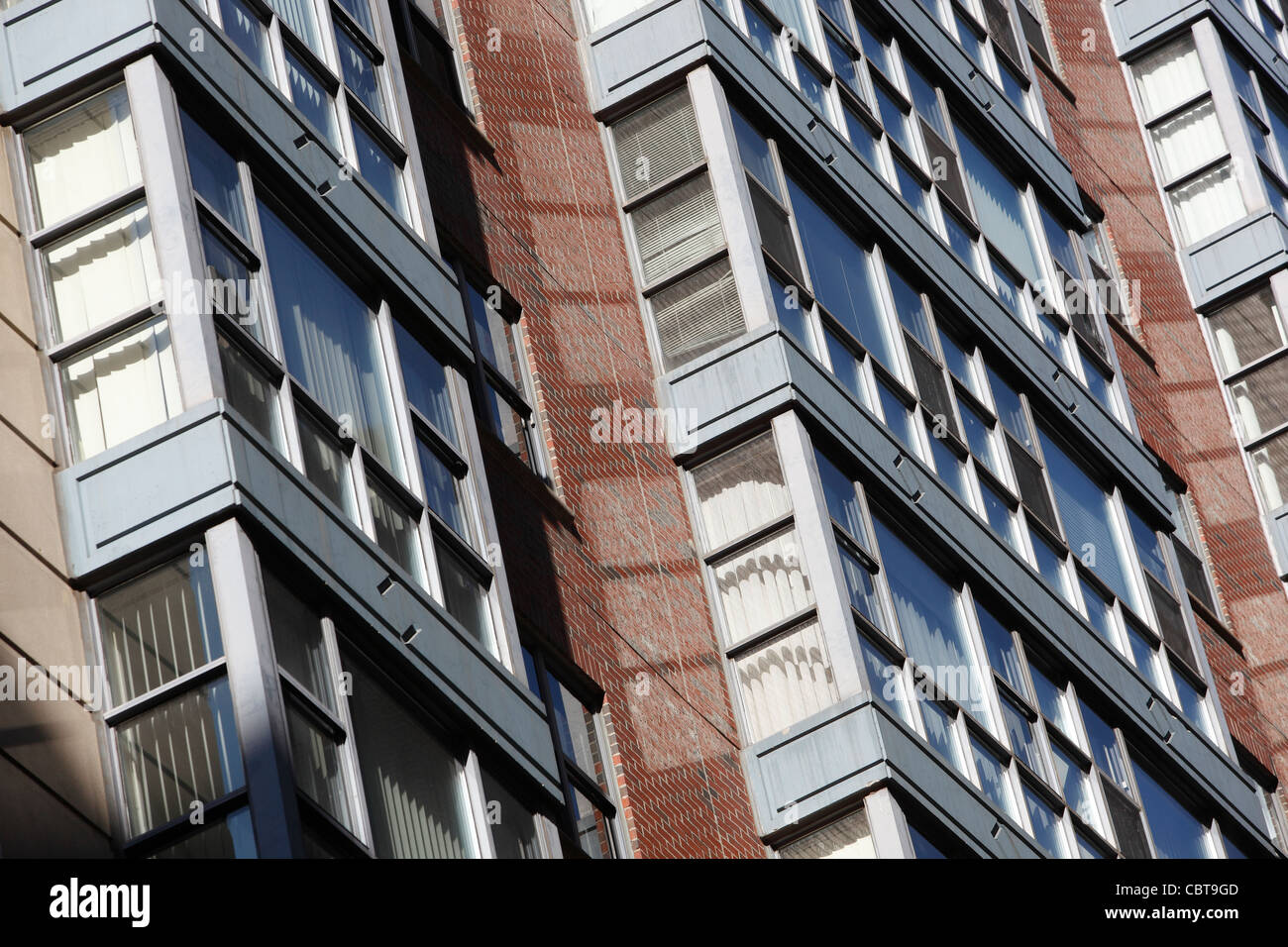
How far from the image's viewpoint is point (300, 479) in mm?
12547

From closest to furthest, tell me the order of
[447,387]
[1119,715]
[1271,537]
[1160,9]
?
1. [447,387]
2. [1119,715]
3. [1271,537]
4. [1160,9]

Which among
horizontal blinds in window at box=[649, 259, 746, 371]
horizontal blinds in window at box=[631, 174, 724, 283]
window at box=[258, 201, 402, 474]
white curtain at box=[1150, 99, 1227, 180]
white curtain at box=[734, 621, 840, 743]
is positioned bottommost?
white curtain at box=[734, 621, 840, 743]

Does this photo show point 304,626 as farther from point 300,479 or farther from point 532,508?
point 532,508

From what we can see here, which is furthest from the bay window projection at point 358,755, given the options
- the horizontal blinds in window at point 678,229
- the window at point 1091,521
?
the window at point 1091,521

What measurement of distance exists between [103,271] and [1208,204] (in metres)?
21.3

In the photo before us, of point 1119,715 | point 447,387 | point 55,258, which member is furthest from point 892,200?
point 55,258

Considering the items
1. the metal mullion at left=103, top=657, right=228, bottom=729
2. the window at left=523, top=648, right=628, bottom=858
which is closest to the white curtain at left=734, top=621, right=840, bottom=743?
→ the window at left=523, top=648, right=628, bottom=858

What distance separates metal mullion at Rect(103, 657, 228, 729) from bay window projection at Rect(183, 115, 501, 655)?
1557mm

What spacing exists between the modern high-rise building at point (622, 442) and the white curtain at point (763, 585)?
0.15 ft

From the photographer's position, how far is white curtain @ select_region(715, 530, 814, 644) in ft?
59.0

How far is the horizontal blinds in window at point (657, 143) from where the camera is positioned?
2036 cm

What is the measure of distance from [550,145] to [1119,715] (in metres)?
7.72

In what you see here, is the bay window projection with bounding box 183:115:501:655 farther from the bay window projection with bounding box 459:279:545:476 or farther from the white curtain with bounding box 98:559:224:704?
the bay window projection with bounding box 459:279:545:476
